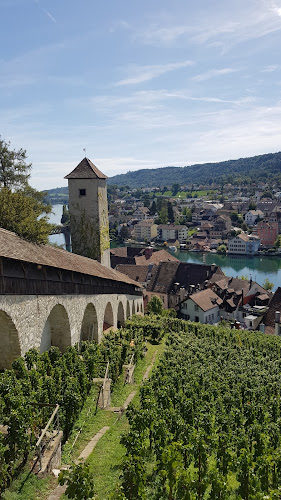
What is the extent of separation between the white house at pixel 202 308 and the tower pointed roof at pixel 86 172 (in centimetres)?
2045

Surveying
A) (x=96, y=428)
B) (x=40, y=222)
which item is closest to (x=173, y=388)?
(x=96, y=428)

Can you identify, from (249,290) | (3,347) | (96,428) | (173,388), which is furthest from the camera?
(249,290)

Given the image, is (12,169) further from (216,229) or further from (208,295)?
(216,229)

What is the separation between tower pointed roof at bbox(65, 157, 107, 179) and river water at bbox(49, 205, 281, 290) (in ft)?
173

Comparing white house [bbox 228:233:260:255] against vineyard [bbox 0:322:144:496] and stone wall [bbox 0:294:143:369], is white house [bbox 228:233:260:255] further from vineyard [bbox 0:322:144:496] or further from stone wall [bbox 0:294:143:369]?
vineyard [bbox 0:322:144:496]

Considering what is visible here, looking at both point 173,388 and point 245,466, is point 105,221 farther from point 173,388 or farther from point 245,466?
point 245,466

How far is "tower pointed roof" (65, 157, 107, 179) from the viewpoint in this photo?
26.5m

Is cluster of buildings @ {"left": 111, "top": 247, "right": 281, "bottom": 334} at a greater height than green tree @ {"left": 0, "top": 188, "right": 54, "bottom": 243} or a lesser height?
lesser

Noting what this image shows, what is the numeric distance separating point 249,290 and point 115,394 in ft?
117

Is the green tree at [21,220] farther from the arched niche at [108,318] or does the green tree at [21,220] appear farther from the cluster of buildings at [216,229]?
the cluster of buildings at [216,229]

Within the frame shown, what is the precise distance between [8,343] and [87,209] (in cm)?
1579

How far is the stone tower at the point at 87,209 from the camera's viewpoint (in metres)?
26.6

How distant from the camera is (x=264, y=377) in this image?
680 inches

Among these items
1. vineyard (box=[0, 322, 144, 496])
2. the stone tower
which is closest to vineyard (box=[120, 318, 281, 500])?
vineyard (box=[0, 322, 144, 496])
